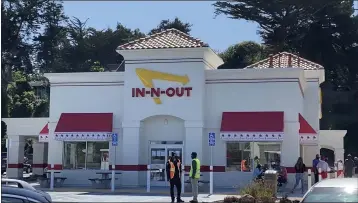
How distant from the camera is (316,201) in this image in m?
11.3

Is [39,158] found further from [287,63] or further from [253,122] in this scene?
[287,63]

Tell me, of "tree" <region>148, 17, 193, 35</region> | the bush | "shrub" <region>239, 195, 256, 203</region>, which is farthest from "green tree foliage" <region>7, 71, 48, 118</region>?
"shrub" <region>239, 195, 256, 203</region>

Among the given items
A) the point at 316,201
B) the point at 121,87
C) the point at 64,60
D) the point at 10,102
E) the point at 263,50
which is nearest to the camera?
the point at 316,201

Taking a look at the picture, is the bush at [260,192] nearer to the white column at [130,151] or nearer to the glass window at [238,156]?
A: the glass window at [238,156]

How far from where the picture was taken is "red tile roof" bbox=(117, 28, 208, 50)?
104ft

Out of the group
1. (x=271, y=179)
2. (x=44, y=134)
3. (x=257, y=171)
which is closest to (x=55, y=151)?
(x=44, y=134)

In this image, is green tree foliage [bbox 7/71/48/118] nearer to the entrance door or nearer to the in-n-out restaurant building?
the in-n-out restaurant building

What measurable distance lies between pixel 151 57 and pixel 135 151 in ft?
17.0

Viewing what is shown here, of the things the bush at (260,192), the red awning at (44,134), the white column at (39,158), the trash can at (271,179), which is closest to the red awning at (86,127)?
the red awning at (44,134)

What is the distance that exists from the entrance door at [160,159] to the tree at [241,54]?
3749 centimetres

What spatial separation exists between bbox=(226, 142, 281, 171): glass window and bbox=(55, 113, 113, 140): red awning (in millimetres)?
6621

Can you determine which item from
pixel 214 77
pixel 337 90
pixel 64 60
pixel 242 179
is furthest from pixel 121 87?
pixel 64 60

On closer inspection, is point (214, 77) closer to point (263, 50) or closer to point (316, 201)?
point (316, 201)

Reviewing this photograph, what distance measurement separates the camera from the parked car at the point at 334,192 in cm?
1124
